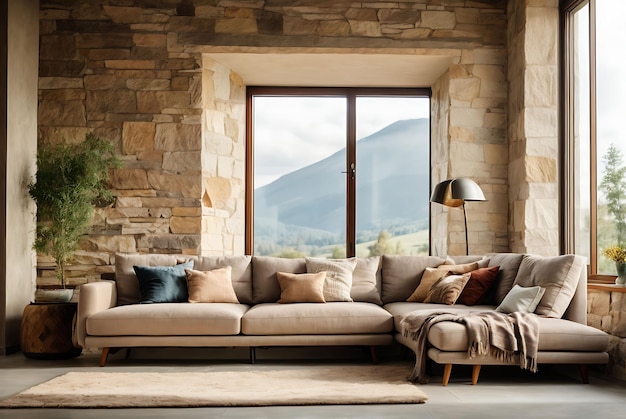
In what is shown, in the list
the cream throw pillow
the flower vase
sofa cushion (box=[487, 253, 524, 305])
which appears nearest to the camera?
→ the flower vase

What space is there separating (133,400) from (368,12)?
4484mm

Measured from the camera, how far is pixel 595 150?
595cm

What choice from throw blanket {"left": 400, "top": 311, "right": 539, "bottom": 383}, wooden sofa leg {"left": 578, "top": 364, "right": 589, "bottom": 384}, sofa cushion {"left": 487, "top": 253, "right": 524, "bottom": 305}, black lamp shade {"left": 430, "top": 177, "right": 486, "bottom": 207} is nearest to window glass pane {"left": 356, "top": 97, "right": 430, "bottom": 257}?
black lamp shade {"left": 430, "top": 177, "right": 486, "bottom": 207}

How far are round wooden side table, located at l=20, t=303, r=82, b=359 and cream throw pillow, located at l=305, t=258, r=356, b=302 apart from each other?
2.04 metres

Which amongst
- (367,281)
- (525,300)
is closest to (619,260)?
(525,300)

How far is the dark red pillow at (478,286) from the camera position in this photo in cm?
581

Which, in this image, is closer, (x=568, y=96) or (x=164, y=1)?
(x=568, y=96)

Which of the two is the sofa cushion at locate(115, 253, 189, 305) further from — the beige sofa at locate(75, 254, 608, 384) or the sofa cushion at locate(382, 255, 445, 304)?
the sofa cushion at locate(382, 255, 445, 304)

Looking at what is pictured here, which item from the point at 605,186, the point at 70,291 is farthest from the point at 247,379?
the point at 605,186

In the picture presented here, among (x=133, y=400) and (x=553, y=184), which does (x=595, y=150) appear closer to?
(x=553, y=184)

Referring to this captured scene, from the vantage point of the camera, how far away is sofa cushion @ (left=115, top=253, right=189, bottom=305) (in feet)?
20.0

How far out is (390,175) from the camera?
8094 mm

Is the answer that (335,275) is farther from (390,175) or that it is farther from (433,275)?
(390,175)

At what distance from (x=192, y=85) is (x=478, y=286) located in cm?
327
